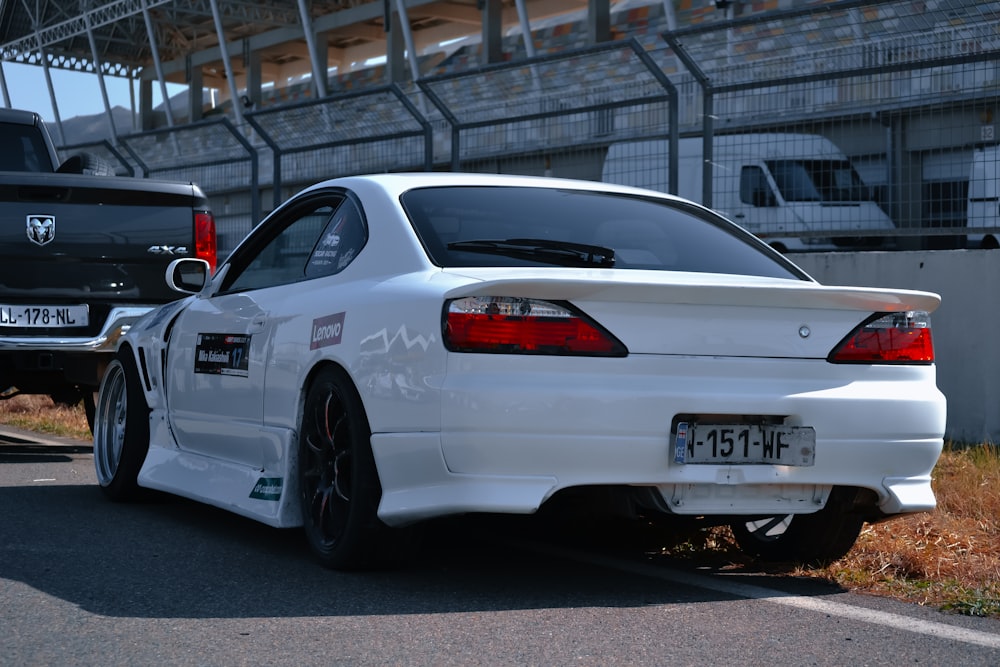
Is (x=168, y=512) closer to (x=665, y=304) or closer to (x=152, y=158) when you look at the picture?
(x=665, y=304)

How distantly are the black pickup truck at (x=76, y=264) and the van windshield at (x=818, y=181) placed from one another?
4014 millimetres

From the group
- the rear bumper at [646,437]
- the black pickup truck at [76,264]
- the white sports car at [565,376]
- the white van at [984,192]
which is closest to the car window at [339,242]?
the white sports car at [565,376]

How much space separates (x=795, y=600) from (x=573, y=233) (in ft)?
4.75

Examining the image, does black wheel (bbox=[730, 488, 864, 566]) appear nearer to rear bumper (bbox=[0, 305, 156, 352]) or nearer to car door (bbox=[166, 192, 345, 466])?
car door (bbox=[166, 192, 345, 466])

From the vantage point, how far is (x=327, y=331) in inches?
201

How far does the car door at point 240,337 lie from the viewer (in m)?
5.68

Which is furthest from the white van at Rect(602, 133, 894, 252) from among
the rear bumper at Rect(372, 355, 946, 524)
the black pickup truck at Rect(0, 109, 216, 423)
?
the rear bumper at Rect(372, 355, 946, 524)

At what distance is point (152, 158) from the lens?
16719 mm

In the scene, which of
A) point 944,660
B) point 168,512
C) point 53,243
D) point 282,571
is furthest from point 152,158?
point 944,660

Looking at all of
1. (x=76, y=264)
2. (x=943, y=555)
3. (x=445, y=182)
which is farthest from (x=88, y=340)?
(x=943, y=555)

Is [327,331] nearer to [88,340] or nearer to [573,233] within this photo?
[573,233]

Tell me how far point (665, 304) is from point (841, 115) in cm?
565

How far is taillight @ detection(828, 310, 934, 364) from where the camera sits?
4812mm

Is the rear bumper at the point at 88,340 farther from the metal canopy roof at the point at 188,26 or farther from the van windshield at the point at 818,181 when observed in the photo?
the metal canopy roof at the point at 188,26
